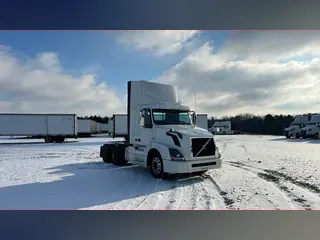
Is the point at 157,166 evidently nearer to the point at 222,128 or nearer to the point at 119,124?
the point at 119,124

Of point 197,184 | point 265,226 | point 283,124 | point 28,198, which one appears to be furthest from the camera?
point 283,124

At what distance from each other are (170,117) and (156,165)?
5.02 feet

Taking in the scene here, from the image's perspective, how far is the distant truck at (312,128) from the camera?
2578 centimetres

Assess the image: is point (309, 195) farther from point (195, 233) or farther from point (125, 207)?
point (125, 207)

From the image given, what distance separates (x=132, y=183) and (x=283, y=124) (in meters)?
28.3

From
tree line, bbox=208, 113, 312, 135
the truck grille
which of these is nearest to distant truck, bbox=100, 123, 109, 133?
tree line, bbox=208, 113, 312, 135

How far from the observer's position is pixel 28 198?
17.2 ft

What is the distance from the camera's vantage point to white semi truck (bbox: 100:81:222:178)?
6543mm

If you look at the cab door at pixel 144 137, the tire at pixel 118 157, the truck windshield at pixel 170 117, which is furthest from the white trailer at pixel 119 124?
the truck windshield at pixel 170 117

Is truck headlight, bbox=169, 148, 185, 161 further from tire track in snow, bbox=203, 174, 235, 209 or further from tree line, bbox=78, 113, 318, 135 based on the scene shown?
tree line, bbox=78, 113, 318, 135

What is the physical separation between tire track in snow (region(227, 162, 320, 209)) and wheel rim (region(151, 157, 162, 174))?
9.99ft

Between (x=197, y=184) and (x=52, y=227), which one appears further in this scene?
(x=197, y=184)
